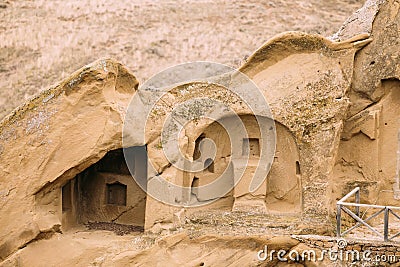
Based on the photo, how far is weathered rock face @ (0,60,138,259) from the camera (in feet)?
33.3

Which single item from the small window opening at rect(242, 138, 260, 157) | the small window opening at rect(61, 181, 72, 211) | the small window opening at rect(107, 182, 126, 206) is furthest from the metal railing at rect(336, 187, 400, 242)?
the small window opening at rect(61, 181, 72, 211)

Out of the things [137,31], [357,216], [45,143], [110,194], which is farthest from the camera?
[137,31]

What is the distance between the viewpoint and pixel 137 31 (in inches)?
1048

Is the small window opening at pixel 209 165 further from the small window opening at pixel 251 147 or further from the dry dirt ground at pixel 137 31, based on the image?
the dry dirt ground at pixel 137 31

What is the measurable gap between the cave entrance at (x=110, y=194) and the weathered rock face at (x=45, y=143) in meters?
1.72

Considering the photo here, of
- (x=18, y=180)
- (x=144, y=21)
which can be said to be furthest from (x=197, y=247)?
(x=144, y=21)

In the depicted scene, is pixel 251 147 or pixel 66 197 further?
pixel 251 147

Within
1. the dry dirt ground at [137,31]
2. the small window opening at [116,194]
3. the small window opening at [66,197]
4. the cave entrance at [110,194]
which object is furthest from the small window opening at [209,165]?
the dry dirt ground at [137,31]

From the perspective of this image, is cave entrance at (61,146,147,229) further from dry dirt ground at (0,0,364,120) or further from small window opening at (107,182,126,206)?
dry dirt ground at (0,0,364,120)

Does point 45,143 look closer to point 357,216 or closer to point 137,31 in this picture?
point 357,216

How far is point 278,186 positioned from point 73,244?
4.18 m

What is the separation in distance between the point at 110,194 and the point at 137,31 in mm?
15463

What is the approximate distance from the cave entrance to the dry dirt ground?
8708mm

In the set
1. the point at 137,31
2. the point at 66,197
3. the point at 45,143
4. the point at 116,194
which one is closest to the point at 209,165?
the point at 116,194
